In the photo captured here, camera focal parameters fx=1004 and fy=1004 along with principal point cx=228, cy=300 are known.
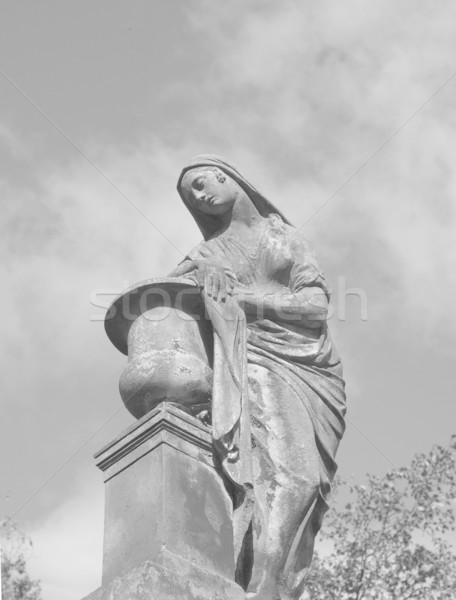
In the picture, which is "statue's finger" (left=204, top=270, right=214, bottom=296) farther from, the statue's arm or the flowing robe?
the statue's arm

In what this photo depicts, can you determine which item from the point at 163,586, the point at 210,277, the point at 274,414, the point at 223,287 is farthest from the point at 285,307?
the point at 163,586

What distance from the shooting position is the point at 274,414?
263 inches

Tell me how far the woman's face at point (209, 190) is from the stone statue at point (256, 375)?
0.01 meters

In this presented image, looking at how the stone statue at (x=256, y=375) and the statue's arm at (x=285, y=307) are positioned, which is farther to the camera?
the statue's arm at (x=285, y=307)

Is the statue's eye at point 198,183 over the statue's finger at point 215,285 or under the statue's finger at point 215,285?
over

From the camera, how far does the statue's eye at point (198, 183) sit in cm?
780

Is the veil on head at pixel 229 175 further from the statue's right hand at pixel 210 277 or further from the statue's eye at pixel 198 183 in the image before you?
the statue's right hand at pixel 210 277

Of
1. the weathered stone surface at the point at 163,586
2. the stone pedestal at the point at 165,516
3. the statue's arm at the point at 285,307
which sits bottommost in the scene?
the weathered stone surface at the point at 163,586

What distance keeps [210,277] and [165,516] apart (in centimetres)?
183

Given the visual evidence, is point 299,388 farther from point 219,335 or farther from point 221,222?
point 221,222

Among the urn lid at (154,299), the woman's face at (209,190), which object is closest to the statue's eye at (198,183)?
the woman's face at (209,190)

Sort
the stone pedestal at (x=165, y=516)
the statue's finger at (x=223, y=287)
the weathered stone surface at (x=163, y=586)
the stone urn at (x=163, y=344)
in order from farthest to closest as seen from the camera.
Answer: the statue's finger at (x=223, y=287) < the stone urn at (x=163, y=344) < the stone pedestal at (x=165, y=516) < the weathered stone surface at (x=163, y=586)

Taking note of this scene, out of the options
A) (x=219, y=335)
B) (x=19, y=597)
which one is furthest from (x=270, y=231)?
(x=19, y=597)

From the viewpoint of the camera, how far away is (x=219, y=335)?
6.70 meters
